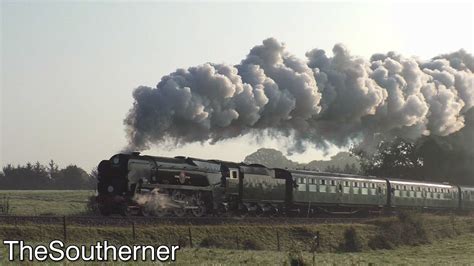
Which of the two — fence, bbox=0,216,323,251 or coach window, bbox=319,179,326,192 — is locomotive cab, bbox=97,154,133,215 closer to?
fence, bbox=0,216,323,251

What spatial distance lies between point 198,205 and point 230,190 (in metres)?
2.45

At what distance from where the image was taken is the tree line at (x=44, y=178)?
110 m

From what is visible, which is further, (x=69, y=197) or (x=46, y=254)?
(x=69, y=197)

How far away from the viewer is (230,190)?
120ft

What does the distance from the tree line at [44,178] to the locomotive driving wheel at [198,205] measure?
7439cm

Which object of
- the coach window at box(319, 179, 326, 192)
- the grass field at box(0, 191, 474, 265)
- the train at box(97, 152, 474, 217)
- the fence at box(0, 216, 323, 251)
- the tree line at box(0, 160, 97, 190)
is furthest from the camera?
the tree line at box(0, 160, 97, 190)

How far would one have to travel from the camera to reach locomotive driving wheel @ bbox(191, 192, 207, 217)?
34.7 metres

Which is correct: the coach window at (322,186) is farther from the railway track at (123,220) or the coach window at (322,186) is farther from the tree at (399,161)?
the tree at (399,161)

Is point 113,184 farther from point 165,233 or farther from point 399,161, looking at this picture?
point 399,161

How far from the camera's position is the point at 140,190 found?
103ft

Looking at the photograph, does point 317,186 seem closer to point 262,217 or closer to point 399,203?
point 262,217

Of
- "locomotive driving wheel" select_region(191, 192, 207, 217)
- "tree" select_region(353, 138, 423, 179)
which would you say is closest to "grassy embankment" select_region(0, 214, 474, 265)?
"locomotive driving wheel" select_region(191, 192, 207, 217)

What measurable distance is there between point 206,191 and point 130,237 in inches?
272

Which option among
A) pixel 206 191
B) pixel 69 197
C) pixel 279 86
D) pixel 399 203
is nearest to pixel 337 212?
pixel 399 203
